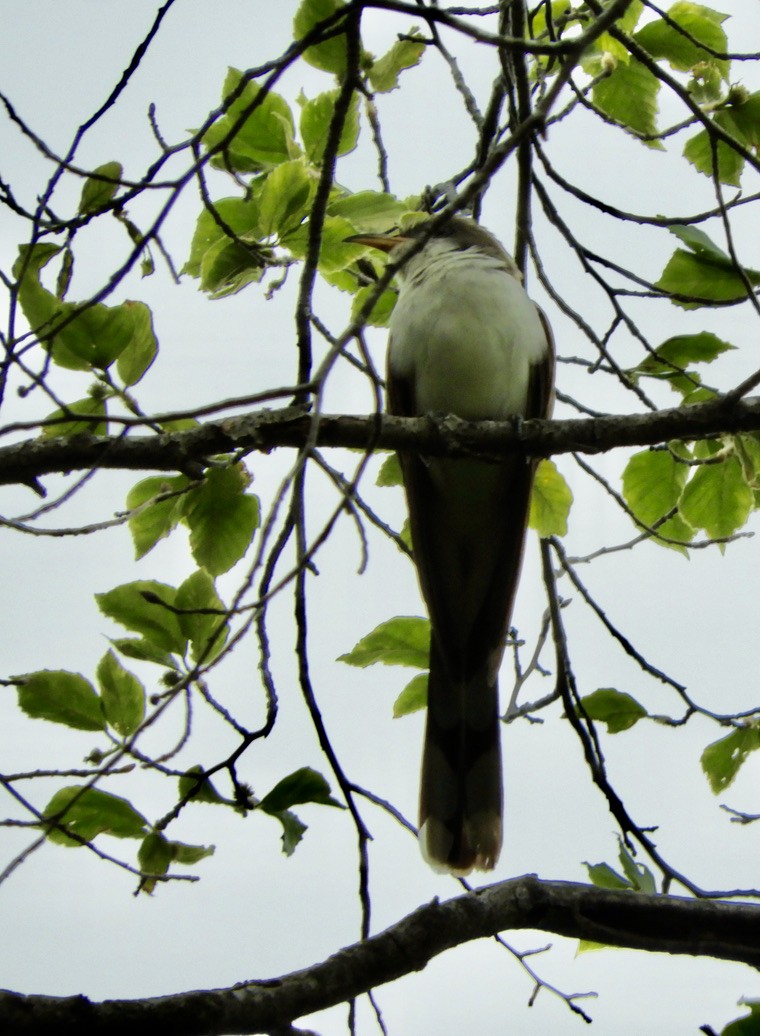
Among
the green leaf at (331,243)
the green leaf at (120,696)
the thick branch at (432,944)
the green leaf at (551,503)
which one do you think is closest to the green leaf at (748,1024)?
the thick branch at (432,944)

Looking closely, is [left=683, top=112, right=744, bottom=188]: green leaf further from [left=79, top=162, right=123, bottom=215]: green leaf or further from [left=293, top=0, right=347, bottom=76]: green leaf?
[left=79, top=162, right=123, bottom=215]: green leaf

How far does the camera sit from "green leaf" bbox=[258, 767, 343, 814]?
2809 mm

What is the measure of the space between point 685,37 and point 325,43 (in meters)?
1.31

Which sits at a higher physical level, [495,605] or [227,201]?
[227,201]

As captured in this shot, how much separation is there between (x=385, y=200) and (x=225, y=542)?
1.13 metres

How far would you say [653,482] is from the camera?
3.57m

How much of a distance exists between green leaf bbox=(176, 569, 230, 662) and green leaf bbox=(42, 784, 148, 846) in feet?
1.40

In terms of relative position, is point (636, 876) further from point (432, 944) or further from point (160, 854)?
point (160, 854)

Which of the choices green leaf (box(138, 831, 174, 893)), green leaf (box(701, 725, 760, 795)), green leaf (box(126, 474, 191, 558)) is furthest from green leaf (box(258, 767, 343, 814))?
green leaf (box(701, 725, 760, 795))

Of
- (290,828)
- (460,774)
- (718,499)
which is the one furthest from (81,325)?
(460,774)

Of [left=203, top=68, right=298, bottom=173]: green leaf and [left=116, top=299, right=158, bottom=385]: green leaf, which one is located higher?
[left=203, top=68, right=298, bottom=173]: green leaf

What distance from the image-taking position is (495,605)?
456 centimetres

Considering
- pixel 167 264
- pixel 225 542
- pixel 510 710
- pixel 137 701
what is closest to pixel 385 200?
pixel 167 264

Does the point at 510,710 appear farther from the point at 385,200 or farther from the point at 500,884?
the point at 385,200
